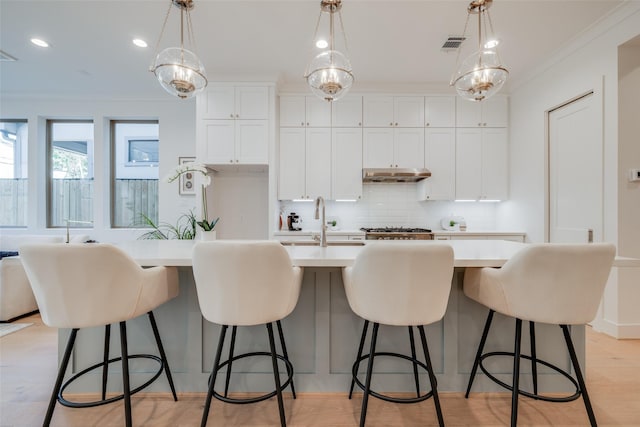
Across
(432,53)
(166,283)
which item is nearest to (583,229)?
(432,53)

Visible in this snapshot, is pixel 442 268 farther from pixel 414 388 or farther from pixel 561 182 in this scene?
pixel 561 182

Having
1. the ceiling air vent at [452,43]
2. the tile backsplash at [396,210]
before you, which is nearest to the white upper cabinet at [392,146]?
the tile backsplash at [396,210]

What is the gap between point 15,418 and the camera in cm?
158

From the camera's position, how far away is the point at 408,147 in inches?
156

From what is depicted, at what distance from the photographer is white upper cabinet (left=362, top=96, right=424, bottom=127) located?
395cm

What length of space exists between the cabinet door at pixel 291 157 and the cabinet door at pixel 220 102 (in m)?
0.70

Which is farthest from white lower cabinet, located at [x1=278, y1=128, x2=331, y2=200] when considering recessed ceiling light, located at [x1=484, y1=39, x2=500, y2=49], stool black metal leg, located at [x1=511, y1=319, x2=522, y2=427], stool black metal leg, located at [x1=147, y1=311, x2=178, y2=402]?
stool black metal leg, located at [x1=511, y1=319, x2=522, y2=427]

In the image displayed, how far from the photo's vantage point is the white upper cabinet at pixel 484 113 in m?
3.95

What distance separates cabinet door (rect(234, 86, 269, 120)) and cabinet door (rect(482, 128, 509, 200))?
9.62 ft

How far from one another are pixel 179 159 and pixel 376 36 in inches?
125

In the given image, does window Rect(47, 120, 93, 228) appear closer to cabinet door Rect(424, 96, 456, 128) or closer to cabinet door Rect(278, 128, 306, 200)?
cabinet door Rect(278, 128, 306, 200)

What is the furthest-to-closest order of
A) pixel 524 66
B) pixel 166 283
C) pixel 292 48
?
pixel 524 66, pixel 292 48, pixel 166 283

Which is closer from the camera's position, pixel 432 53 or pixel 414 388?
pixel 414 388

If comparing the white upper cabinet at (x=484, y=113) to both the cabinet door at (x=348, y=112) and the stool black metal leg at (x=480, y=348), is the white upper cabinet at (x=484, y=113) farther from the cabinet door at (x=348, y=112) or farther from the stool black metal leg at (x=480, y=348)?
the stool black metal leg at (x=480, y=348)
